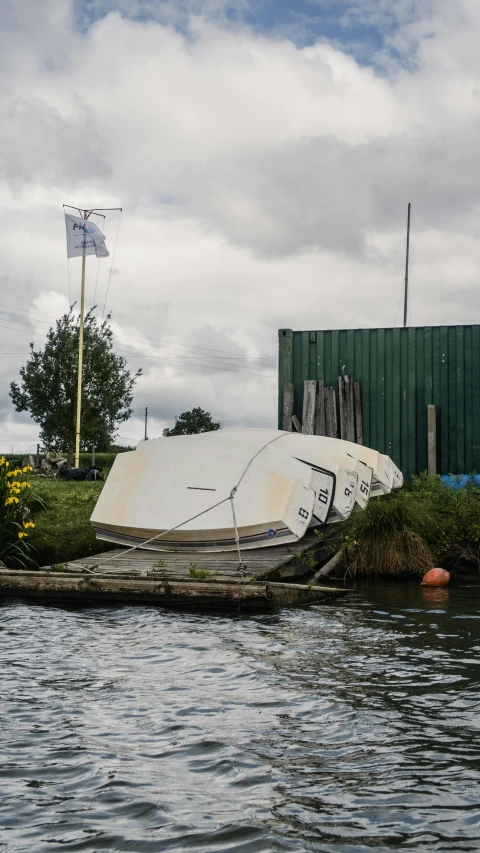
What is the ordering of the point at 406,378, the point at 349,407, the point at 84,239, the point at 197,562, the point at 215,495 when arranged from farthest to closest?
the point at 84,239
the point at 349,407
the point at 406,378
the point at 215,495
the point at 197,562

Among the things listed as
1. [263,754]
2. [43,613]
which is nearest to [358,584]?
[43,613]

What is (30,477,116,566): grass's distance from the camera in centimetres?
1214

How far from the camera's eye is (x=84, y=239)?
31.0 meters

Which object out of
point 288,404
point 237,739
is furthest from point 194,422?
point 237,739

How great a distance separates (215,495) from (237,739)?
726 centimetres

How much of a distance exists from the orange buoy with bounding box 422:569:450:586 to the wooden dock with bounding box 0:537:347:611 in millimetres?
1744

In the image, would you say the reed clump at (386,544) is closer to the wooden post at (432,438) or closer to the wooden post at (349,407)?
the wooden post at (432,438)

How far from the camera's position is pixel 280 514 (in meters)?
11.5

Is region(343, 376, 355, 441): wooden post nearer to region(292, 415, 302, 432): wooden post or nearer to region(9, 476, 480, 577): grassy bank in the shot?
region(292, 415, 302, 432): wooden post

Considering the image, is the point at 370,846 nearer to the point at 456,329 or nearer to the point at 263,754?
the point at 263,754

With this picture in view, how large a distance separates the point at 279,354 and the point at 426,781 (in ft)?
52.5

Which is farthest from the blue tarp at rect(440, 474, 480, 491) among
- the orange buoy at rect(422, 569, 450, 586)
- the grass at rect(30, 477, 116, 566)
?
the grass at rect(30, 477, 116, 566)

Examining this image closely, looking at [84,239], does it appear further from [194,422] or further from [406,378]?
[194,422]

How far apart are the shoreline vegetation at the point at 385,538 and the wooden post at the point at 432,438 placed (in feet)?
13.8
